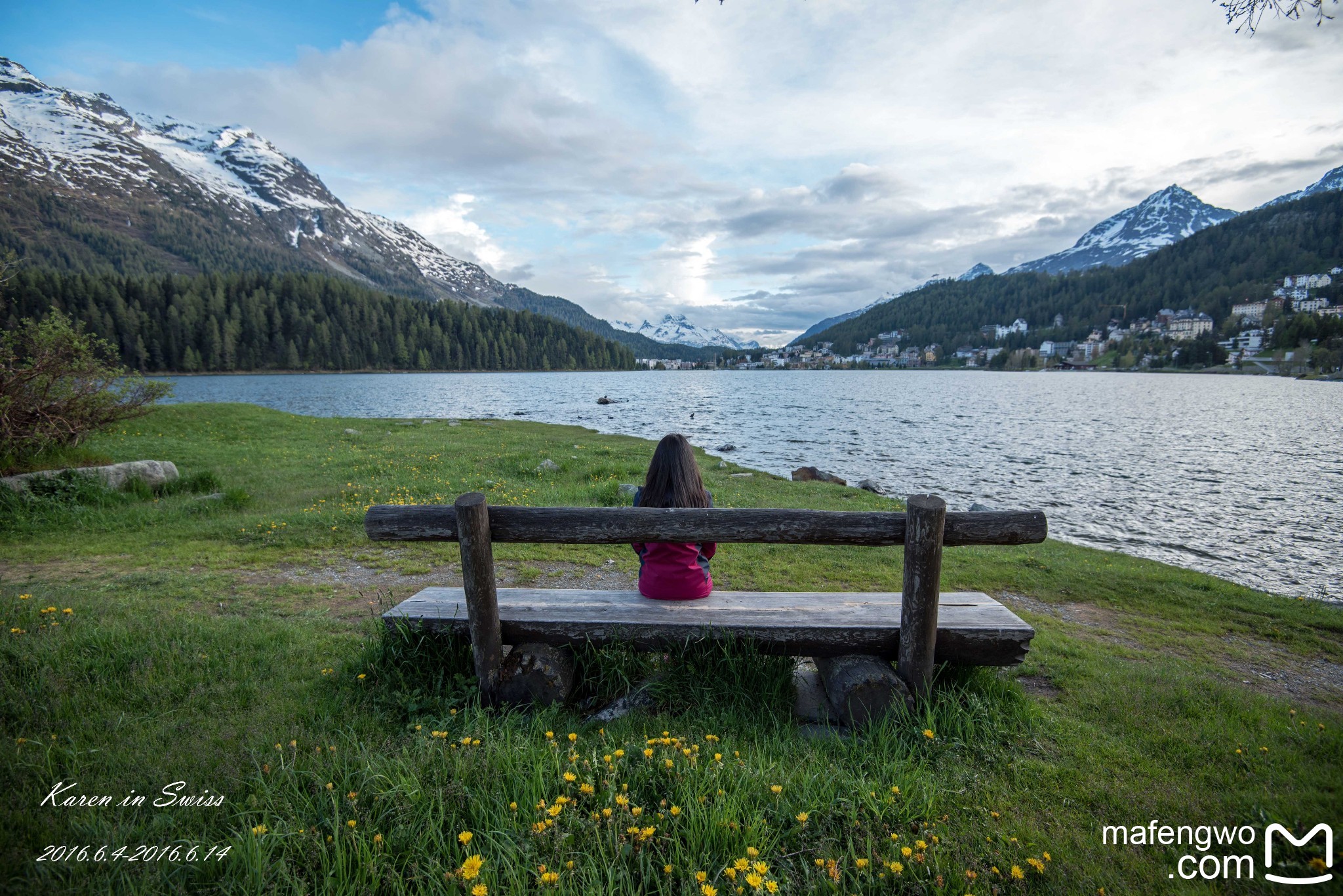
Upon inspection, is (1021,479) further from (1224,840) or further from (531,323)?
(531,323)

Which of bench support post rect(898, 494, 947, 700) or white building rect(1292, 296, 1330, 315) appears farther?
white building rect(1292, 296, 1330, 315)

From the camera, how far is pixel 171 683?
4.75 meters

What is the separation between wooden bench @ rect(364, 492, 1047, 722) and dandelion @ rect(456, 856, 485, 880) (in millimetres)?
2004

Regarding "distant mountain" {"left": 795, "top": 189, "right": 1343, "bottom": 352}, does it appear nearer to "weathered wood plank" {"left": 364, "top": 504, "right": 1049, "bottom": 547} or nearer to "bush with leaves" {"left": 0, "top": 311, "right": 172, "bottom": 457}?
"weathered wood plank" {"left": 364, "top": 504, "right": 1049, "bottom": 547}

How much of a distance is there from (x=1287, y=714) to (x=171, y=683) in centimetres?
942

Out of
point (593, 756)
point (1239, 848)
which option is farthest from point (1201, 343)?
point (593, 756)

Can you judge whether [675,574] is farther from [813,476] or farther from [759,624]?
[813,476]

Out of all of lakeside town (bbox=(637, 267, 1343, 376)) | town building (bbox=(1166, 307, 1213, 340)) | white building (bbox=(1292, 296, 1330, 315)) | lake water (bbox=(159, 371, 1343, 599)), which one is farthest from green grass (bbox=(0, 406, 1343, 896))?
town building (bbox=(1166, 307, 1213, 340))

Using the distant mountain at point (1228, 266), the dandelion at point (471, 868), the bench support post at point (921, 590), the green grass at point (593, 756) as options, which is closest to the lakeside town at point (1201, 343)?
the distant mountain at point (1228, 266)

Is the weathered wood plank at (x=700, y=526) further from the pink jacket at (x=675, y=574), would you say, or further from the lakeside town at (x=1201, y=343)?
the lakeside town at (x=1201, y=343)

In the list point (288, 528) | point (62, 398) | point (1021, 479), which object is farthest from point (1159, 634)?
point (62, 398)

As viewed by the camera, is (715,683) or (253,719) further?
(715,683)

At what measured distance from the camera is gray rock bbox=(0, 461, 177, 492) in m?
11.0

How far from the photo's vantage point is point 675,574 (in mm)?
5426
